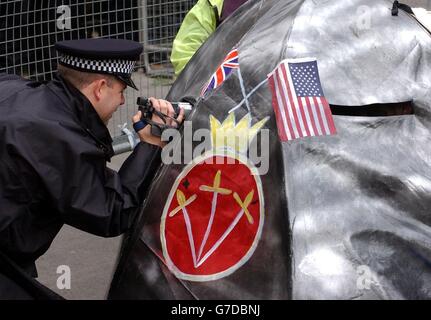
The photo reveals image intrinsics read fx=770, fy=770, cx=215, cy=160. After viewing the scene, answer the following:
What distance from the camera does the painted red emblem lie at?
2547 mm

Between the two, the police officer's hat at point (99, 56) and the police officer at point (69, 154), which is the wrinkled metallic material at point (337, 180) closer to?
the police officer at point (69, 154)

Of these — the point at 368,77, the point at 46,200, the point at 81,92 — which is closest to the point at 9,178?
the point at 46,200

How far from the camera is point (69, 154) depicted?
2701mm

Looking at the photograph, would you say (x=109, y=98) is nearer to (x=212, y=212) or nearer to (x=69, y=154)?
(x=69, y=154)

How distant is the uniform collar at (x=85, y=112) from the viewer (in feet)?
9.50

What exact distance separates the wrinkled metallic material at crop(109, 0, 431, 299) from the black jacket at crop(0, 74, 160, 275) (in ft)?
0.39

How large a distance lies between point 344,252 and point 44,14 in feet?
14.7

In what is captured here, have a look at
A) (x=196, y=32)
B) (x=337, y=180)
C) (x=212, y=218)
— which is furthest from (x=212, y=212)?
(x=196, y=32)

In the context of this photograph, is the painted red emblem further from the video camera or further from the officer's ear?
the officer's ear

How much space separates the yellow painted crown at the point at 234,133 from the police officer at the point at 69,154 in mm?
283

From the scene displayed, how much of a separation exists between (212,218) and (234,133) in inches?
11.8

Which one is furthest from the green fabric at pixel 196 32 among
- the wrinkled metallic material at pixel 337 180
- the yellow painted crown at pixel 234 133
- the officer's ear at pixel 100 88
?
the yellow painted crown at pixel 234 133

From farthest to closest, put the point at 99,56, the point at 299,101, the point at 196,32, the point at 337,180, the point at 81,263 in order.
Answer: the point at 81,263 → the point at 196,32 → the point at 99,56 → the point at 299,101 → the point at 337,180

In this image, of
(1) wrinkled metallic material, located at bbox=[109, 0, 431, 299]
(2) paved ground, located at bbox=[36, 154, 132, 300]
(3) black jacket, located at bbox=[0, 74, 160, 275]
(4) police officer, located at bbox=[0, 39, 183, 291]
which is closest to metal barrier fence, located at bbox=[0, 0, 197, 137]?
(2) paved ground, located at bbox=[36, 154, 132, 300]
